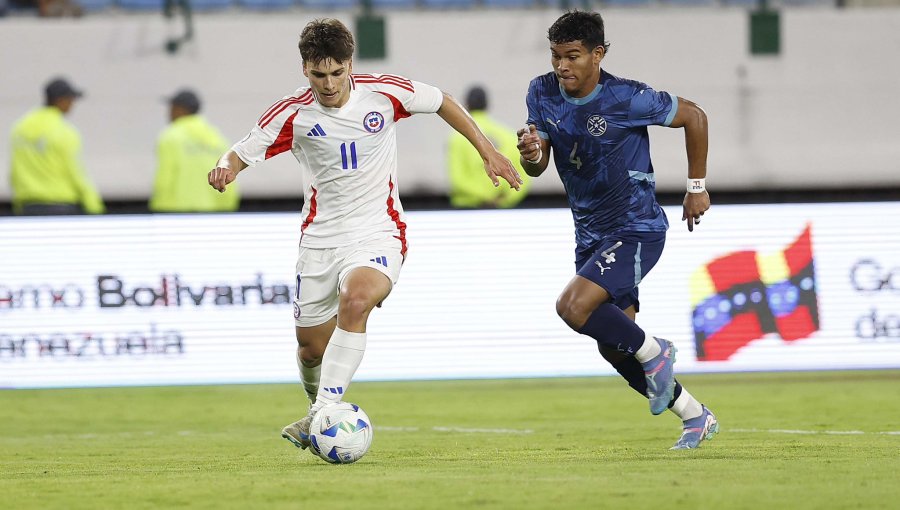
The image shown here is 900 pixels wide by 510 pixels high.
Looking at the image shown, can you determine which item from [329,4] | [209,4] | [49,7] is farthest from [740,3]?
[49,7]

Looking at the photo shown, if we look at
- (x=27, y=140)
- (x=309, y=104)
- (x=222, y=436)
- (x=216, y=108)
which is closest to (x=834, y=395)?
(x=222, y=436)

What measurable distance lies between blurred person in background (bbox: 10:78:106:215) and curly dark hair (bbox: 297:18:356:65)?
22.6ft

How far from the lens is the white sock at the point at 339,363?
19.2ft

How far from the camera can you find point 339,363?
5.84 m

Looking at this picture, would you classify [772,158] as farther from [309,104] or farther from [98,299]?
[309,104]

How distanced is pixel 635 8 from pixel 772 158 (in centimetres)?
234

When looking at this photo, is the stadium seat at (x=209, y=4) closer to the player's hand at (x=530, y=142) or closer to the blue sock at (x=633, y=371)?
the blue sock at (x=633, y=371)

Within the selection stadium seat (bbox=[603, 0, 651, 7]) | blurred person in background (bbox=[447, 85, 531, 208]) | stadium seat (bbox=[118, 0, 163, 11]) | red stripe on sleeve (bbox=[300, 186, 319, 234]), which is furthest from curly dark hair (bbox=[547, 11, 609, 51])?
stadium seat (bbox=[118, 0, 163, 11])

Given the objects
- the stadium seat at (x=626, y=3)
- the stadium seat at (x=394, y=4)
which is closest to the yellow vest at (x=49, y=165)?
the stadium seat at (x=394, y=4)

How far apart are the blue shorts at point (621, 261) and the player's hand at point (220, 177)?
1.58 metres

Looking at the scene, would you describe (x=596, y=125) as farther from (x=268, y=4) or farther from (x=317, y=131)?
(x=268, y=4)

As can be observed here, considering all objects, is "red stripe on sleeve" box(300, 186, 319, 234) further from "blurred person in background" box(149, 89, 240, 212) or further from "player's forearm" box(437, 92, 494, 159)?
"blurred person in background" box(149, 89, 240, 212)

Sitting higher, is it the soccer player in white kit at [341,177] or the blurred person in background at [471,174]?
the soccer player in white kit at [341,177]

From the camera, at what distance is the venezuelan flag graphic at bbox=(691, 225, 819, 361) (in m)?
10.6
